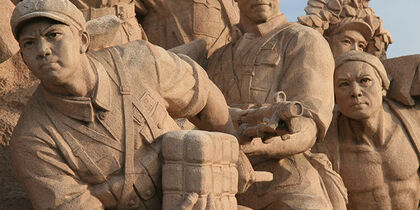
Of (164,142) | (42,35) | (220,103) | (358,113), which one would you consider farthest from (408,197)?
(42,35)

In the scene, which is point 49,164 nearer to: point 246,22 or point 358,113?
point 246,22

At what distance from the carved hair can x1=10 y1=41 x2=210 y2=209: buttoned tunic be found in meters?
3.64

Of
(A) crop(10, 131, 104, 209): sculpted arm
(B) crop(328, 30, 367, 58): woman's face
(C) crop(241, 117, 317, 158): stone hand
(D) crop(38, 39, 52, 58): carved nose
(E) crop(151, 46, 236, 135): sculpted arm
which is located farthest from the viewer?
(B) crop(328, 30, 367, 58): woman's face

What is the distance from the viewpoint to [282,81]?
885cm

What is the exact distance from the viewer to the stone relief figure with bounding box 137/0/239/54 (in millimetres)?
10438

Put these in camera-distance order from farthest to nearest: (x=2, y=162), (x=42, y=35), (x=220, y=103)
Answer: (x=2, y=162), (x=220, y=103), (x=42, y=35)

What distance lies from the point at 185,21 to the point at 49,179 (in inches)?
146

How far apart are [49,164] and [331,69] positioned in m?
2.77

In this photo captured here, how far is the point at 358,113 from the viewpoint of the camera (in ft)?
32.0

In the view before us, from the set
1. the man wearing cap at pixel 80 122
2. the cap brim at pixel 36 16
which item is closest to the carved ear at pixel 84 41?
the man wearing cap at pixel 80 122

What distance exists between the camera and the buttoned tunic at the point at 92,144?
23.1 ft

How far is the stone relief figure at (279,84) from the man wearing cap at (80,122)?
102 cm

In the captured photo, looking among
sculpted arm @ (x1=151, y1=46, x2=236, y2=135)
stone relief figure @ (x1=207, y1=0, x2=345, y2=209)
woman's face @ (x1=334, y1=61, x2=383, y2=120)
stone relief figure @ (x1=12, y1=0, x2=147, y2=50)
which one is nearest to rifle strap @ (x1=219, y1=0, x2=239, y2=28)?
stone relief figure @ (x1=12, y1=0, x2=147, y2=50)

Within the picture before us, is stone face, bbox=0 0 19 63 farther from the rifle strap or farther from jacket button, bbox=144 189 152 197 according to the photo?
the rifle strap
